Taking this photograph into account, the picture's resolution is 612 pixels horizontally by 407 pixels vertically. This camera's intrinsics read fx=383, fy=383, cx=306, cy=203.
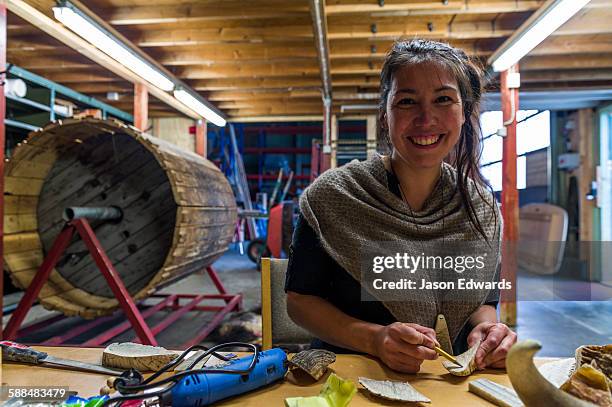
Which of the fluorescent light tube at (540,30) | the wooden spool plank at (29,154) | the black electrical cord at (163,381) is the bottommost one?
the black electrical cord at (163,381)

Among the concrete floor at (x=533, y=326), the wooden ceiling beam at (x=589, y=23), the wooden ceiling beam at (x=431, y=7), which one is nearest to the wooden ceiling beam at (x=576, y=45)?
the wooden ceiling beam at (x=589, y=23)

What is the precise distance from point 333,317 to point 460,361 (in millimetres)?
331

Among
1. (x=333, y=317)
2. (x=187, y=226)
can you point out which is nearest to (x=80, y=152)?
(x=187, y=226)

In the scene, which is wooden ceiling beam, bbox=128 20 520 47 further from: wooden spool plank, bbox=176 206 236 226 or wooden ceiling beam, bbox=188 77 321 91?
wooden spool plank, bbox=176 206 236 226

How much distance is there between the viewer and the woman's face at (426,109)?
3.32ft

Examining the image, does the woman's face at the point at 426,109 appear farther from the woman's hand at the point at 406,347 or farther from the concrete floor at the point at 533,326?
the concrete floor at the point at 533,326

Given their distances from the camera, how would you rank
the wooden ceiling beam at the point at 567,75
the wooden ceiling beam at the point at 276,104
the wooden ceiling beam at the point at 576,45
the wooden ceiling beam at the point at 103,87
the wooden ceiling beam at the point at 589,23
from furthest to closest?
the wooden ceiling beam at the point at 276,104
the wooden ceiling beam at the point at 103,87
the wooden ceiling beam at the point at 567,75
the wooden ceiling beam at the point at 576,45
the wooden ceiling beam at the point at 589,23

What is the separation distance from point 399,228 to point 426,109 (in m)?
0.33

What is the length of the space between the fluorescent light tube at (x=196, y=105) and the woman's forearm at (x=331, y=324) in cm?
438

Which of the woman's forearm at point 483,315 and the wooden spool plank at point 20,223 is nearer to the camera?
the woman's forearm at point 483,315

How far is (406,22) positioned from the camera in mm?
3898

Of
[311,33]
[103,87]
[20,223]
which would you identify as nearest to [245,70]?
[311,33]

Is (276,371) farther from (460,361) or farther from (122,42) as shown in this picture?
(122,42)

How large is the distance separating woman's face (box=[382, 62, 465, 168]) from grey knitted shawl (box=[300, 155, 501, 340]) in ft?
0.62
